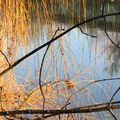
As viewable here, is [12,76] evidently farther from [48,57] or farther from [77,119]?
[77,119]

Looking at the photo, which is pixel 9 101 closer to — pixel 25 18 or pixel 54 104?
pixel 54 104

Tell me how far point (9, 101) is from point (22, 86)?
0.31 metres

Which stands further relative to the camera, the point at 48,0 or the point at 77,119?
the point at 48,0

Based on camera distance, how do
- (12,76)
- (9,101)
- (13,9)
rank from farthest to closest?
(12,76) → (13,9) → (9,101)

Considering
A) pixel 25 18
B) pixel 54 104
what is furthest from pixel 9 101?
pixel 25 18

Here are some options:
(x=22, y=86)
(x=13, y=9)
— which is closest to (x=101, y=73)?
(x=22, y=86)

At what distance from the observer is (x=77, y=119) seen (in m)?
1.44

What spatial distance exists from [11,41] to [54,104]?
0.33 meters

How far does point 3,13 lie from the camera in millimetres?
1528

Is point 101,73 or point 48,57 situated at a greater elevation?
point 48,57

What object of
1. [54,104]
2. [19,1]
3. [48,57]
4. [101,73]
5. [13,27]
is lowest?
[101,73]

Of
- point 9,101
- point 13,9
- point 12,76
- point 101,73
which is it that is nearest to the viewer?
point 9,101

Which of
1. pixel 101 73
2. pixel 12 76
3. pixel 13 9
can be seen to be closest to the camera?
pixel 13 9

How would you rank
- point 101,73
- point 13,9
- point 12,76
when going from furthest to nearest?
point 101,73 < point 12,76 < point 13,9
